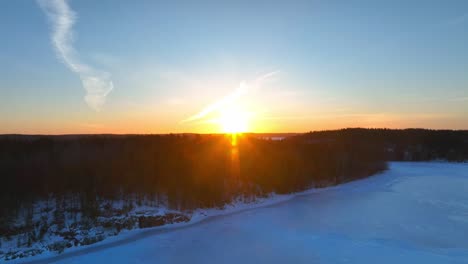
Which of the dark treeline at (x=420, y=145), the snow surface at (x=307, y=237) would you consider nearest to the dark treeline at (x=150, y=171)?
the snow surface at (x=307, y=237)

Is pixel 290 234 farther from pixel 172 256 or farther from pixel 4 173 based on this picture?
pixel 4 173

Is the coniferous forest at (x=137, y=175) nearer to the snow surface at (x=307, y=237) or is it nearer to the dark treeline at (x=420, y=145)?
the snow surface at (x=307, y=237)

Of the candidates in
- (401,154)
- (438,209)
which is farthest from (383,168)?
(401,154)

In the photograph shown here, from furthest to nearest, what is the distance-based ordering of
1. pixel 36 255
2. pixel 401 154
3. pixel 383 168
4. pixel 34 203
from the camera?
pixel 401 154 < pixel 383 168 < pixel 34 203 < pixel 36 255

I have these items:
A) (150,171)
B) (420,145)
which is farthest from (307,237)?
(420,145)

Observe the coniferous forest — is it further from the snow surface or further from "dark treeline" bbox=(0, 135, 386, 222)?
the snow surface

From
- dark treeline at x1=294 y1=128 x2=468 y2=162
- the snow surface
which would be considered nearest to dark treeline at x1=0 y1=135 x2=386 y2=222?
the snow surface
